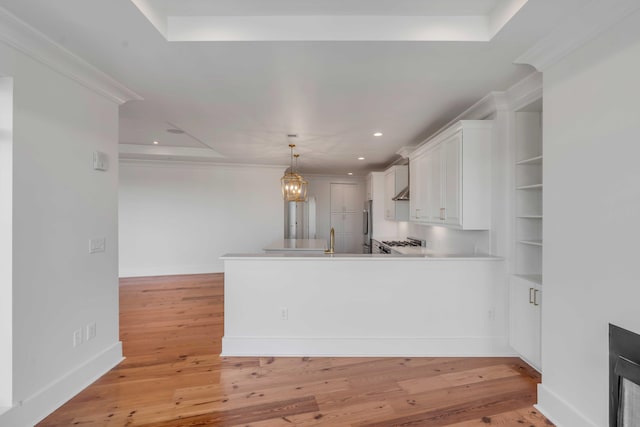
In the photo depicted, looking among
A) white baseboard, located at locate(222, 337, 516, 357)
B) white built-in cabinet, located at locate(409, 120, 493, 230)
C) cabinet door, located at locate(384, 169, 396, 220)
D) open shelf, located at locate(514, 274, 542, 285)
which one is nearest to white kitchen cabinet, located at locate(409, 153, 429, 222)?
white built-in cabinet, located at locate(409, 120, 493, 230)

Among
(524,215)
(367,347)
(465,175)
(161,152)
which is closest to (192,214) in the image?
(161,152)

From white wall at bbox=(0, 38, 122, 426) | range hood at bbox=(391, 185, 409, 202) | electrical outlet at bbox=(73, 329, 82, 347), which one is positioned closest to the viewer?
white wall at bbox=(0, 38, 122, 426)

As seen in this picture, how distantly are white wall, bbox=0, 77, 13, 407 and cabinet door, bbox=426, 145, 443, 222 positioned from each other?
374cm

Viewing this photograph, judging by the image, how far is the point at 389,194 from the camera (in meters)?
5.92

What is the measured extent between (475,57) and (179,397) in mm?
3357

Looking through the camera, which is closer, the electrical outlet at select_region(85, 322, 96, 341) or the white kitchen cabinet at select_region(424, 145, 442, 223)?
the electrical outlet at select_region(85, 322, 96, 341)

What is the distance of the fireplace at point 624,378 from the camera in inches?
56.3

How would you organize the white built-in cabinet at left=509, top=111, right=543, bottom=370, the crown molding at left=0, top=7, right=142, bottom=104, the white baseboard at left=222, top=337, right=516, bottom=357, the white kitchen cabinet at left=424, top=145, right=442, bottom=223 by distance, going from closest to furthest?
the crown molding at left=0, top=7, right=142, bottom=104
the white built-in cabinet at left=509, top=111, right=543, bottom=370
the white baseboard at left=222, top=337, right=516, bottom=357
the white kitchen cabinet at left=424, top=145, right=442, bottom=223

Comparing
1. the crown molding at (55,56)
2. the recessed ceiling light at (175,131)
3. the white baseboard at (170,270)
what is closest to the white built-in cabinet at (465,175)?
the crown molding at (55,56)

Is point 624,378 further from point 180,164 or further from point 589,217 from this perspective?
point 180,164

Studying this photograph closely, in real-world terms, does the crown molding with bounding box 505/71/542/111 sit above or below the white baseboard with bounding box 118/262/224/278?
above

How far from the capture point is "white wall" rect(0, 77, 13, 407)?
1.79 m

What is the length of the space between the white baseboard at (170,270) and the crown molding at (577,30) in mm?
6598

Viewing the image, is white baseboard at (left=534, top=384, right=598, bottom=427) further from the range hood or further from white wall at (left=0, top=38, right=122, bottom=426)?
white wall at (left=0, top=38, right=122, bottom=426)
